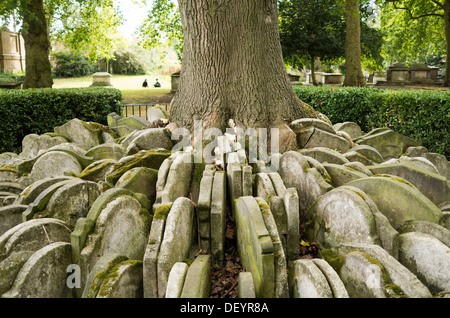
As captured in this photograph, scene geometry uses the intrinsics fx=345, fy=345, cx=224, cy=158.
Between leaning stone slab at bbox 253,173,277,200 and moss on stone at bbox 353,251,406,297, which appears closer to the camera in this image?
moss on stone at bbox 353,251,406,297

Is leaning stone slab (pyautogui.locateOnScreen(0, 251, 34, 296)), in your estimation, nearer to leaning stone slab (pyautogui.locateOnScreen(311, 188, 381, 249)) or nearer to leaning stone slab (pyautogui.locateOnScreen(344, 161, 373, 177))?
leaning stone slab (pyautogui.locateOnScreen(311, 188, 381, 249))

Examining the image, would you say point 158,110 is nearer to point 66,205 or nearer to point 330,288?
point 66,205

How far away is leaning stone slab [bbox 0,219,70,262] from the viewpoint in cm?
312

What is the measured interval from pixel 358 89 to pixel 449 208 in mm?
5278

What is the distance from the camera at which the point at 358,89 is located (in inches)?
342

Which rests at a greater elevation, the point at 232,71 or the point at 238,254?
the point at 232,71

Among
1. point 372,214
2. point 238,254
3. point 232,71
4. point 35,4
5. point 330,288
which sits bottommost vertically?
point 238,254

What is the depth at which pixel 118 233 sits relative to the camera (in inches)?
134

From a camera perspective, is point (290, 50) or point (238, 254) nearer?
point (238, 254)

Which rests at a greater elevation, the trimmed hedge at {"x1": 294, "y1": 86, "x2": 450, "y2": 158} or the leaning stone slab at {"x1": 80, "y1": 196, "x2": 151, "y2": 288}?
the trimmed hedge at {"x1": 294, "y1": 86, "x2": 450, "y2": 158}

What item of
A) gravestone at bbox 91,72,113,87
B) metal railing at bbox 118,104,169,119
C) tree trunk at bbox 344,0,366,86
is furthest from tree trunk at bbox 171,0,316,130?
gravestone at bbox 91,72,113,87

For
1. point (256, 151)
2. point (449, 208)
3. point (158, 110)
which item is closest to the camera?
point (449, 208)

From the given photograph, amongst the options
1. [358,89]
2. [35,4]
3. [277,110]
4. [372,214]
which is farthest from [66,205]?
[35,4]

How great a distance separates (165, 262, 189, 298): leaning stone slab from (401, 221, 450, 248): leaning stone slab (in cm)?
231
